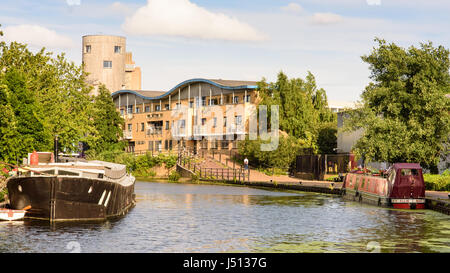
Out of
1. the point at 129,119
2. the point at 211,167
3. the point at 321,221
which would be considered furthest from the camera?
the point at 129,119

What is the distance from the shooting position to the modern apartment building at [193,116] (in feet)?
305

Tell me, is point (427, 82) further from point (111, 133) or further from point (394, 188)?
point (111, 133)

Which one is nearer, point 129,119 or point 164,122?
point 164,122

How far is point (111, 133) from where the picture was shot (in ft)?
343

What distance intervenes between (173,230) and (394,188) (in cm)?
1536

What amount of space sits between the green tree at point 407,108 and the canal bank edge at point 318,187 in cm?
400

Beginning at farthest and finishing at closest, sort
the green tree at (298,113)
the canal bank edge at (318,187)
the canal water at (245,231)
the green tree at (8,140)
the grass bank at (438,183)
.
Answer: the green tree at (298,113) → the grass bank at (438,183) → the green tree at (8,140) → the canal bank edge at (318,187) → the canal water at (245,231)

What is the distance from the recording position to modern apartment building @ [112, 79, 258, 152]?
92812mm

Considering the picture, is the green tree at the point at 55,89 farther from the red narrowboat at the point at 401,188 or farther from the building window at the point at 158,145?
the building window at the point at 158,145

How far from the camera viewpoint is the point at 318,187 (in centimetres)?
5384

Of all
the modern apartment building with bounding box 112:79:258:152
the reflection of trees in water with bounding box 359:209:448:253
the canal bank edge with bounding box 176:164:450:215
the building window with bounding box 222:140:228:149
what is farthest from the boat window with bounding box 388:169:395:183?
the building window with bounding box 222:140:228:149

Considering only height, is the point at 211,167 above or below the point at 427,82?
below

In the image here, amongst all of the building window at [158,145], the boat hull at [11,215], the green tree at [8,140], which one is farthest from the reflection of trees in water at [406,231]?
the building window at [158,145]
